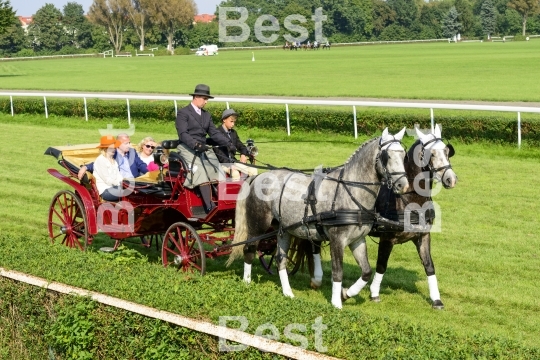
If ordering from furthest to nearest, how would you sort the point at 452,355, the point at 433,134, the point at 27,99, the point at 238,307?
the point at 27,99 → the point at 433,134 → the point at 238,307 → the point at 452,355

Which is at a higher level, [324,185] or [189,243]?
[324,185]

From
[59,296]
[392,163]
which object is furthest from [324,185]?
[59,296]

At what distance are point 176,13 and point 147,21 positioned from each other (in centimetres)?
833

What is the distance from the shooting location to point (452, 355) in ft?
17.1

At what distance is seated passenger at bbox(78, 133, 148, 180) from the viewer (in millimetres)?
10531

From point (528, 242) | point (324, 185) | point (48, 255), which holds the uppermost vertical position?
point (324, 185)

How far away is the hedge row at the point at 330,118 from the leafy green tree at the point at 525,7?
10616 cm

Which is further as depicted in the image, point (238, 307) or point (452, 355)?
point (238, 307)

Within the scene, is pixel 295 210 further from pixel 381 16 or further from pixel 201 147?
pixel 381 16

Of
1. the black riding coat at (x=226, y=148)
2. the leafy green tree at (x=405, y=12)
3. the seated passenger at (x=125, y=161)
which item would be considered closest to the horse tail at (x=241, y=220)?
the black riding coat at (x=226, y=148)

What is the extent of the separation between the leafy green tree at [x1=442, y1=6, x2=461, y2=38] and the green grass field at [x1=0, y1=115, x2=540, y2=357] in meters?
101

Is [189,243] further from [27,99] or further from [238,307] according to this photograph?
[27,99]

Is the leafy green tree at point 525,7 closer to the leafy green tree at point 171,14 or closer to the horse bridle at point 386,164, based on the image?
the leafy green tree at point 171,14

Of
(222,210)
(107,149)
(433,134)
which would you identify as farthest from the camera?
(107,149)
